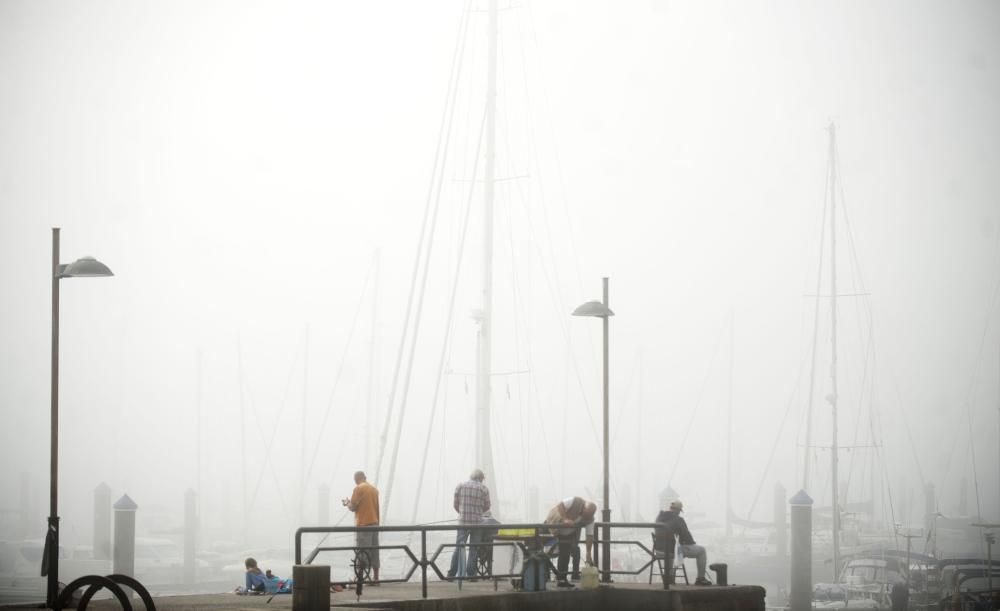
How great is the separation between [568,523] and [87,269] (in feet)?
28.6

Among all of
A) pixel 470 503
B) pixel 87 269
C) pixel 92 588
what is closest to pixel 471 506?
pixel 470 503

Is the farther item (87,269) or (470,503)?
(470,503)

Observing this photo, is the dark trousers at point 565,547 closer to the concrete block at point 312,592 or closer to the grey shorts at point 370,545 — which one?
the grey shorts at point 370,545

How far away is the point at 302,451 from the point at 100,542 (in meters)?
16.2

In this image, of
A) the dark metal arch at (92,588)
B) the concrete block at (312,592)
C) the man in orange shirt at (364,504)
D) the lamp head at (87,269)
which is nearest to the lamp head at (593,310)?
the man in orange shirt at (364,504)

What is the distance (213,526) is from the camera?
120 metres

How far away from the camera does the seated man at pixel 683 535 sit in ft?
80.5

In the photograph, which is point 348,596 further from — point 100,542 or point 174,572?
point 174,572

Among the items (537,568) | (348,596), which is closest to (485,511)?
(537,568)

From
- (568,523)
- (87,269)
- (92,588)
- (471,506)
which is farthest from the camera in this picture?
(471,506)

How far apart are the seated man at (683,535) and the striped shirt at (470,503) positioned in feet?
10.6

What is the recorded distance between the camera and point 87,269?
20.9 meters

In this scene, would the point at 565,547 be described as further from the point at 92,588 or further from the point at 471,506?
the point at 92,588

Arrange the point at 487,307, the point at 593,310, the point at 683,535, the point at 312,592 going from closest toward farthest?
the point at 312,592, the point at 683,535, the point at 593,310, the point at 487,307
